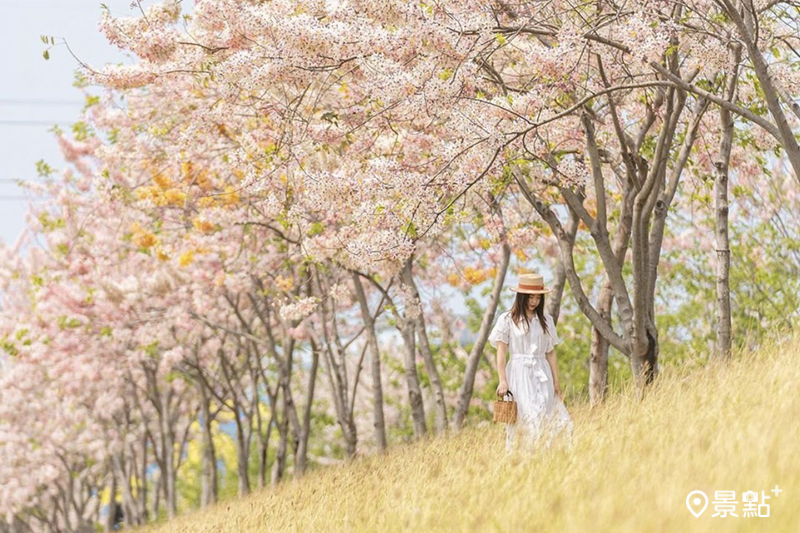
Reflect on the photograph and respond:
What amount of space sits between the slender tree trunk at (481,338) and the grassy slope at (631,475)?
4.68m

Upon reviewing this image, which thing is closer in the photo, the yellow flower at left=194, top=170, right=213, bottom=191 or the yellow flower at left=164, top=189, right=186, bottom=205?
the yellow flower at left=164, top=189, right=186, bottom=205

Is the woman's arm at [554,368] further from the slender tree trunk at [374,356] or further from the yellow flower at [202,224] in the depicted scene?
the yellow flower at [202,224]

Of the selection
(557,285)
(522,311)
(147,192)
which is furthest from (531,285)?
(147,192)

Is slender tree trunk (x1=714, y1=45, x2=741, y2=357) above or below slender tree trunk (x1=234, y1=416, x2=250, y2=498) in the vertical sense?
above

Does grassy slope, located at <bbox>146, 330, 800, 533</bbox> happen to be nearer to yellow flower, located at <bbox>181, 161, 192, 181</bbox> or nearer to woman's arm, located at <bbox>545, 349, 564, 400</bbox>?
woman's arm, located at <bbox>545, 349, 564, 400</bbox>

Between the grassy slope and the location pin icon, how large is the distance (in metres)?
0.03

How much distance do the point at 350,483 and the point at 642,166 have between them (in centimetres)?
385

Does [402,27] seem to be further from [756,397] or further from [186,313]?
[186,313]

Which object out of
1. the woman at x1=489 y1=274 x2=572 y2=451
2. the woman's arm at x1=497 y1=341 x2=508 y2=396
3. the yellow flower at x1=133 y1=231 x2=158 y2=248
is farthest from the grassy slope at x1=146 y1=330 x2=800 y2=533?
the yellow flower at x1=133 y1=231 x2=158 y2=248

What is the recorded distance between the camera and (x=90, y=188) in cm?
1964

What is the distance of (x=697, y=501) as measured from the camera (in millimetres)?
4887

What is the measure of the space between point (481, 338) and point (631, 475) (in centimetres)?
810

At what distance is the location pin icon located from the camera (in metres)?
4.76

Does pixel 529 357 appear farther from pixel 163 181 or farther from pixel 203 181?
pixel 203 181
